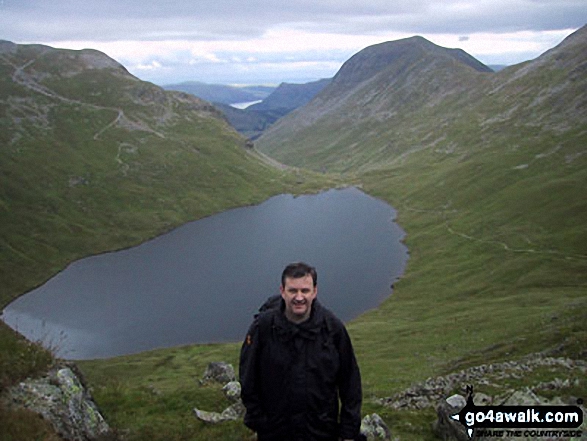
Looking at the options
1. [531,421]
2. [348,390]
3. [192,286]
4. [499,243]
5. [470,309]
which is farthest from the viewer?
[499,243]

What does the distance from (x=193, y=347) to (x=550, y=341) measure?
213ft

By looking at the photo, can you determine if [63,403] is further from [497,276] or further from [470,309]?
[497,276]

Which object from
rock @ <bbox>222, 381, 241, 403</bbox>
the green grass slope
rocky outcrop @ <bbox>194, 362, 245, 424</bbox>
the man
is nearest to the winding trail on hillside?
the green grass slope

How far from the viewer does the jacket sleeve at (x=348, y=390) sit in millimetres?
12773

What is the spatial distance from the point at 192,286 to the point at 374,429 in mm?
114537

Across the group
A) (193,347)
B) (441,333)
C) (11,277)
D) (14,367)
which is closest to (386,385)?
(441,333)

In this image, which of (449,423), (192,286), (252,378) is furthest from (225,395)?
(192,286)

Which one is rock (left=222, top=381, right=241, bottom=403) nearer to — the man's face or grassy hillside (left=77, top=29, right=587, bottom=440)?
grassy hillside (left=77, top=29, right=587, bottom=440)

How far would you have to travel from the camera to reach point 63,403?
19.8m

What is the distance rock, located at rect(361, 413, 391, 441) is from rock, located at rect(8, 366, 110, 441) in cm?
1190

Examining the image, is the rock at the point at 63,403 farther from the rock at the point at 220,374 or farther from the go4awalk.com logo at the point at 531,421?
the rock at the point at 220,374

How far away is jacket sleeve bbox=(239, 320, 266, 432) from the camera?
12779 millimetres

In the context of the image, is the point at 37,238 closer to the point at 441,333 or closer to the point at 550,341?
the point at 441,333

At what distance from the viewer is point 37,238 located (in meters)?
169
